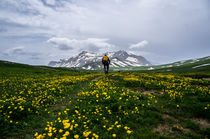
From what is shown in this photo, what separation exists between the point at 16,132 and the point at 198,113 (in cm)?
1041

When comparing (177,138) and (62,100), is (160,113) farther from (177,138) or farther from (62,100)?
(62,100)

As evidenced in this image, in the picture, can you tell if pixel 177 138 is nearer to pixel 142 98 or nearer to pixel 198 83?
pixel 142 98

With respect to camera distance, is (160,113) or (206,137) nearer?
(206,137)

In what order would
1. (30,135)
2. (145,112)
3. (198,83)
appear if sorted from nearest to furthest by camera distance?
1. (30,135)
2. (145,112)
3. (198,83)

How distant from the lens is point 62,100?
10.2 metres

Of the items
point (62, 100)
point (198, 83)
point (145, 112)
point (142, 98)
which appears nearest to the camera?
point (145, 112)

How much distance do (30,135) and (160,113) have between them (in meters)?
7.38

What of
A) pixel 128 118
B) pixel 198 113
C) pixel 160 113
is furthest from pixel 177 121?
pixel 128 118

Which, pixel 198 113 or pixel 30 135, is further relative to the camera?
pixel 198 113

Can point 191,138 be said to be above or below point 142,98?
below

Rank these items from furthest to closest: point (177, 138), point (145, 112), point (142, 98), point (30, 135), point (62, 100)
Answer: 1. point (62, 100)
2. point (142, 98)
3. point (145, 112)
4. point (30, 135)
5. point (177, 138)

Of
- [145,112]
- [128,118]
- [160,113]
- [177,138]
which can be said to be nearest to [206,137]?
[177,138]

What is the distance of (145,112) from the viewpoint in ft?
22.5

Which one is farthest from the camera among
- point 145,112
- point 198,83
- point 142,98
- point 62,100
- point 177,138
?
point 198,83
